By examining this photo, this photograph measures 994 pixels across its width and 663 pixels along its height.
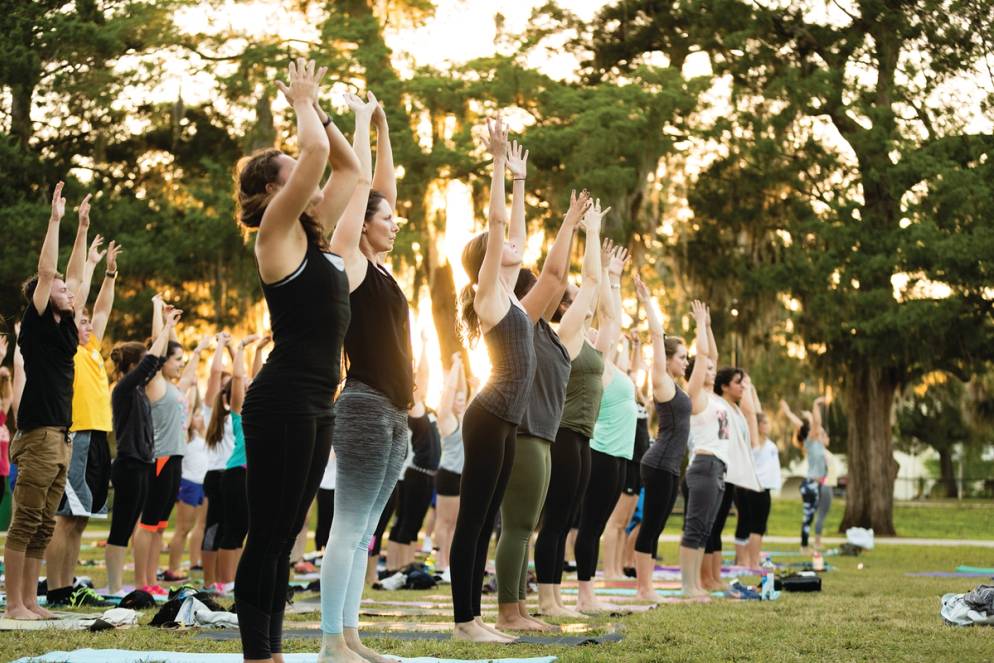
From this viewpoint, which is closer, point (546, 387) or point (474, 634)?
point (474, 634)

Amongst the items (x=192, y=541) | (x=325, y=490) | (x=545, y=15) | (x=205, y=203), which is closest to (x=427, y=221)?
(x=205, y=203)

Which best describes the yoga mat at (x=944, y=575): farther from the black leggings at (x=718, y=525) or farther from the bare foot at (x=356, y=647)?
the bare foot at (x=356, y=647)

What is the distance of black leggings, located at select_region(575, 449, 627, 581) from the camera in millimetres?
7934

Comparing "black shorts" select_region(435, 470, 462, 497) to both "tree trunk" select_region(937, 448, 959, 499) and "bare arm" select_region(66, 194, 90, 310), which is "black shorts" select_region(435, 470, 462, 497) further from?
"tree trunk" select_region(937, 448, 959, 499)

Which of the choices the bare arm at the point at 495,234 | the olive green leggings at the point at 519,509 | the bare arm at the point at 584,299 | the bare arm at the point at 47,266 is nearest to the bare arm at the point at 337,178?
the bare arm at the point at 495,234

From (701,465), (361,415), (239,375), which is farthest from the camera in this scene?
(701,465)

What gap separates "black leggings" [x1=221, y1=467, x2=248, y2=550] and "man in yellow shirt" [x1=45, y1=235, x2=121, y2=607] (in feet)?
3.22

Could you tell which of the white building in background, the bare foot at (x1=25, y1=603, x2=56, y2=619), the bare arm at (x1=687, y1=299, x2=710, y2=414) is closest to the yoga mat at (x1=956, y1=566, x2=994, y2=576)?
the bare arm at (x1=687, y1=299, x2=710, y2=414)

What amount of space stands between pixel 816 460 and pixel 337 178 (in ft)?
43.1

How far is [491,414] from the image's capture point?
226 inches

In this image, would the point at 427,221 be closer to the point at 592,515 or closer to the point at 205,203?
the point at 205,203

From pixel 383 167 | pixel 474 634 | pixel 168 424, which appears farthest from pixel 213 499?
pixel 383 167

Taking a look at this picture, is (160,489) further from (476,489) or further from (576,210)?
(576,210)

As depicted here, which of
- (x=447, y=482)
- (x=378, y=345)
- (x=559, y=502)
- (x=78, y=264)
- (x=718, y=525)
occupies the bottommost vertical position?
(x=718, y=525)
